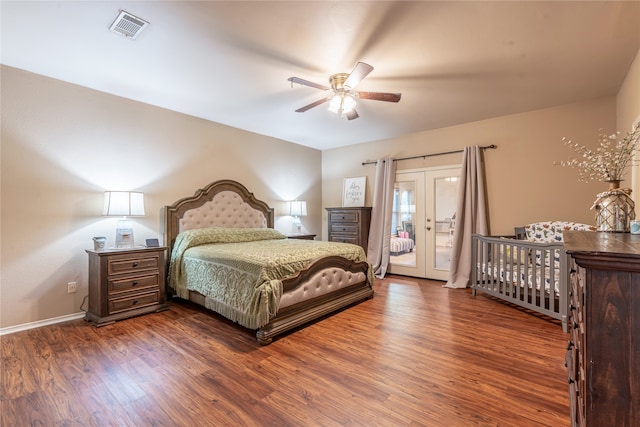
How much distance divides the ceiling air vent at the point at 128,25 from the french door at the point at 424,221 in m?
4.35

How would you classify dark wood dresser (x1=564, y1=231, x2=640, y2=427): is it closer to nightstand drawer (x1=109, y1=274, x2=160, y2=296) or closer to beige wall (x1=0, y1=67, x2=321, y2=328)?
nightstand drawer (x1=109, y1=274, x2=160, y2=296)

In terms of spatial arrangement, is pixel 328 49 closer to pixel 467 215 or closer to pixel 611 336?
pixel 611 336

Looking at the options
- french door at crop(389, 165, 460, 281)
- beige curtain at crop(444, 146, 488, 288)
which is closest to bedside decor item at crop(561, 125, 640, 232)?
beige curtain at crop(444, 146, 488, 288)

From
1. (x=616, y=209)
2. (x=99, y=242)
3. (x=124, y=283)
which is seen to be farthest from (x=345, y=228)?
(x=616, y=209)

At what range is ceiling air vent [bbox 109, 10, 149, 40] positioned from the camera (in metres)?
2.11

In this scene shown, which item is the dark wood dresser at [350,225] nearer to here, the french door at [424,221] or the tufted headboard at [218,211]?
the french door at [424,221]

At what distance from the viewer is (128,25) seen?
220 centimetres

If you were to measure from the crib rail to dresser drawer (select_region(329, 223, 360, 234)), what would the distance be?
2.05 meters

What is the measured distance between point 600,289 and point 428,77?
2.73 metres

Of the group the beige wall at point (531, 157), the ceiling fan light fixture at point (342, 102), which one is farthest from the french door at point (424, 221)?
the ceiling fan light fixture at point (342, 102)

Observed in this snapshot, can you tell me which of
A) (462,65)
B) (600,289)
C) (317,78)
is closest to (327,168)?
(317,78)

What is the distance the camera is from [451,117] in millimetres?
4344

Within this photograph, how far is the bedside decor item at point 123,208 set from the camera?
318cm

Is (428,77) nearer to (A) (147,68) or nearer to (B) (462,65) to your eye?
(B) (462,65)
